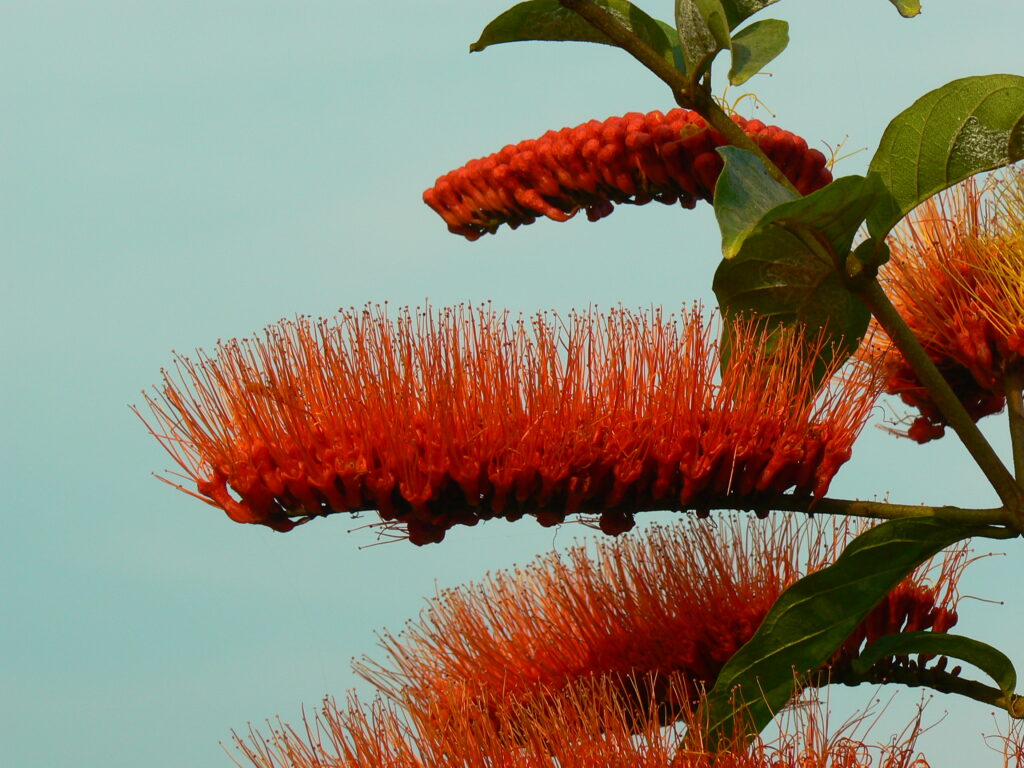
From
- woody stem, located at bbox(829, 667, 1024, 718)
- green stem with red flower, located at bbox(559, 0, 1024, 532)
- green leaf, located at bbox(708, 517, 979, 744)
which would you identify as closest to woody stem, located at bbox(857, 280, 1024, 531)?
green stem with red flower, located at bbox(559, 0, 1024, 532)

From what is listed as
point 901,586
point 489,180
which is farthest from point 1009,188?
point 489,180

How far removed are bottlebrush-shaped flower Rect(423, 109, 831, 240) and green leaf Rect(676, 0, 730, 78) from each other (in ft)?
0.51

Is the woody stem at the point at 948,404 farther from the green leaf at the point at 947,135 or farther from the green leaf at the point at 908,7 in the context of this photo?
the green leaf at the point at 908,7

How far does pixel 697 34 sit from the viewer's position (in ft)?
6.38

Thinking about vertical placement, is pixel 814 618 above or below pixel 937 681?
above

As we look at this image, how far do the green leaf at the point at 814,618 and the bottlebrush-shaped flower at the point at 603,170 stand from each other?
0.56m

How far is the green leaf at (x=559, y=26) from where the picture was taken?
6.43 ft

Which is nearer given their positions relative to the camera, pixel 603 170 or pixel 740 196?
pixel 740 196

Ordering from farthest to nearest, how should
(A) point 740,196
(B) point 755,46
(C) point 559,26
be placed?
(B) point 755,46 < (C) point 559,26 < (A) point 740,196

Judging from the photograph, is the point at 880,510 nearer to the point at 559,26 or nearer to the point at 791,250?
the point at 791,250

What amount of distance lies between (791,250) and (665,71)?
290 mm

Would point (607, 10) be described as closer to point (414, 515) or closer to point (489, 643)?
point (414, 515)

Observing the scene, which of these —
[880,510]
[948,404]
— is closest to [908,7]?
[948,404]

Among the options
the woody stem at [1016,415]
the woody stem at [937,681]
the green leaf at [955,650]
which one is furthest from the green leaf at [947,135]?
the woody stem at [937,681]
